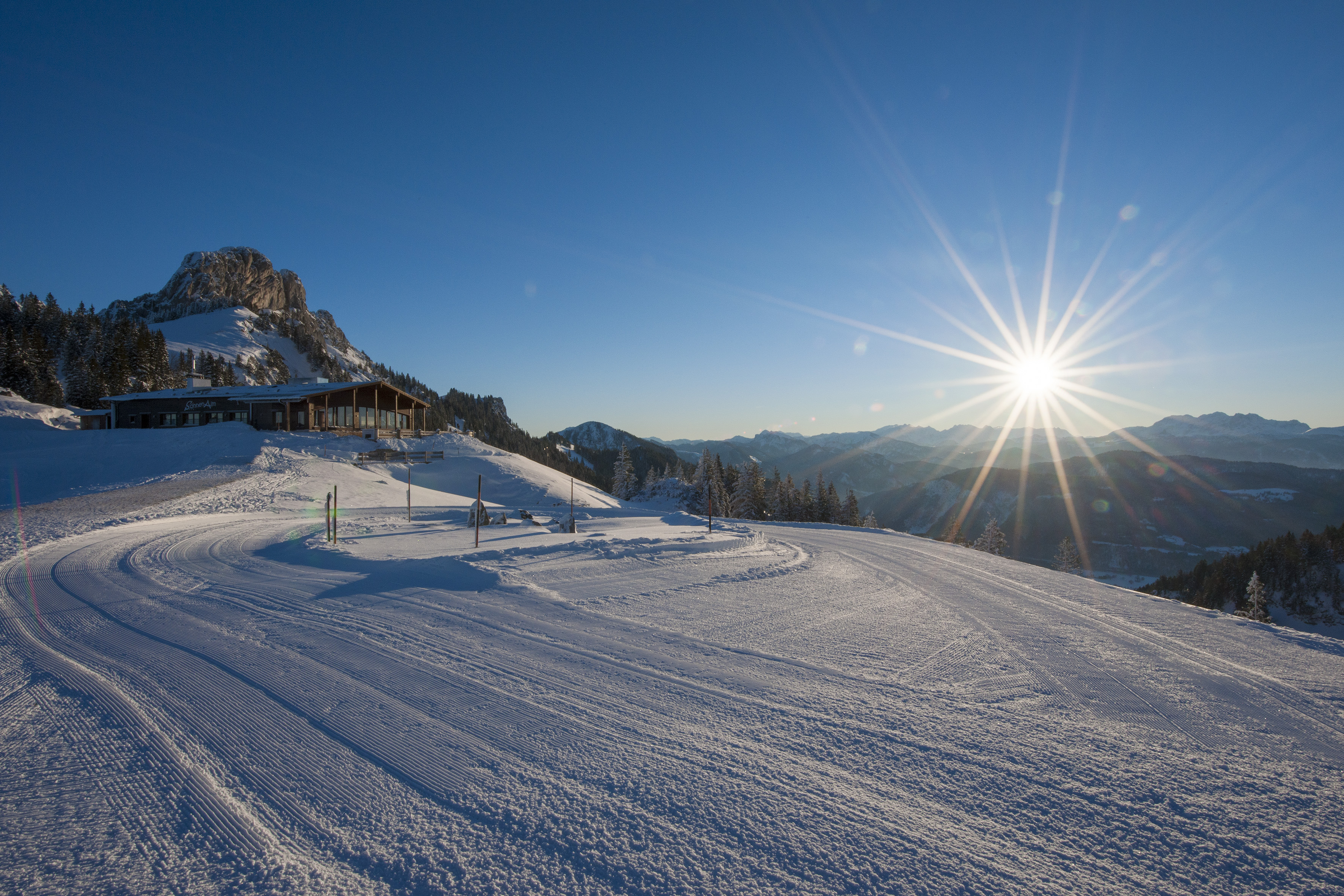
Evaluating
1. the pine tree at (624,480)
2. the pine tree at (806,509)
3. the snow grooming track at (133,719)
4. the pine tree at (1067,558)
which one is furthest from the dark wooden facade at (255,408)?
the pine tree at (1067,558)

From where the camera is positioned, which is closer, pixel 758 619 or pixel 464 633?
pixel 464 633

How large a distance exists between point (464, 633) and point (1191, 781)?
703 cm

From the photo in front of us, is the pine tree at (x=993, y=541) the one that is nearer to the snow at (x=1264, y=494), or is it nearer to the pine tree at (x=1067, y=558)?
the pine tree at (x=1067, y=558)

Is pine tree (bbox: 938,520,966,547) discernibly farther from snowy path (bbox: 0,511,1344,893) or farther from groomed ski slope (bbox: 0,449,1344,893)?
snowy path (bbox: 0,511,1344,893)

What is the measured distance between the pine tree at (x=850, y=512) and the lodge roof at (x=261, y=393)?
145 feet

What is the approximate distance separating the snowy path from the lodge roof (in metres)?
36.0

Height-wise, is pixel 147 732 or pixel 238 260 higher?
pixel 238 260

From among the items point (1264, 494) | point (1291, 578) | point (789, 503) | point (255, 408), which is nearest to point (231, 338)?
point (255, 408)

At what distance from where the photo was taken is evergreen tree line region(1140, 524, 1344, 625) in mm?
62844

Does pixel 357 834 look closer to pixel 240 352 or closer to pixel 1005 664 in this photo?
pixel 1005 664

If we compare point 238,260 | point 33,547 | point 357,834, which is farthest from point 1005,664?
point 238,260

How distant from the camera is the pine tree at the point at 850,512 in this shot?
2104 inches

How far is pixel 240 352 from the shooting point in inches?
3748

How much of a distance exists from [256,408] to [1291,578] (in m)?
115
